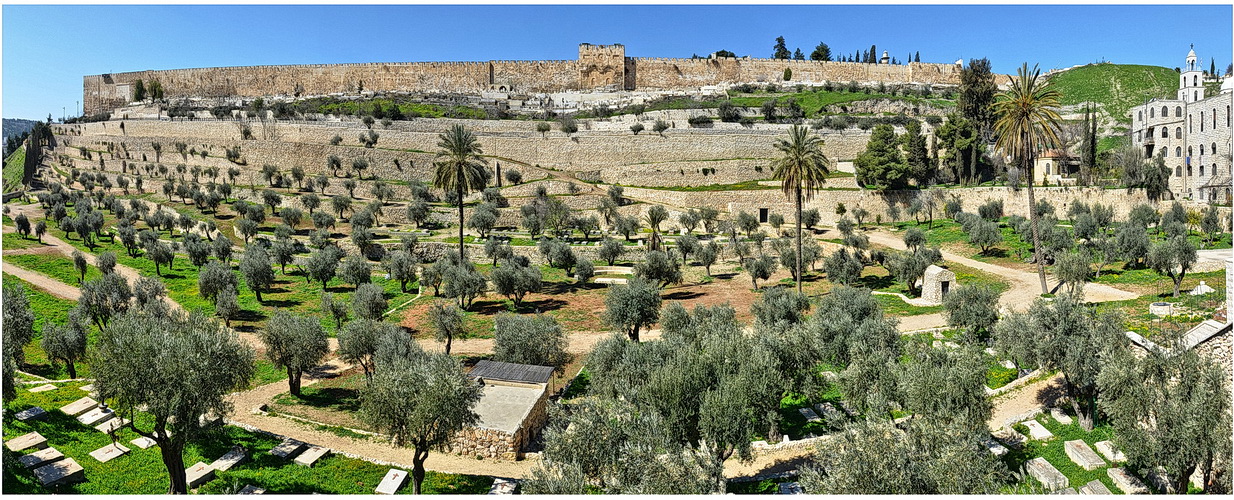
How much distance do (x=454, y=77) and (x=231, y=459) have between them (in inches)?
3392

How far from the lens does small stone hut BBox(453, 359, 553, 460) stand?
1599cm

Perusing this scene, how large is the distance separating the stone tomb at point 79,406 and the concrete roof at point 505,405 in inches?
410

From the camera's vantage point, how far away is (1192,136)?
169 ft

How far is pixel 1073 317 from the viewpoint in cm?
1584

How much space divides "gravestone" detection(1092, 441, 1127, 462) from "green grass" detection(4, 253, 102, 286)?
42259 mm

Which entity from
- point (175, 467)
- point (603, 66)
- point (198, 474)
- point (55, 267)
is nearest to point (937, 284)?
point (198, 474)

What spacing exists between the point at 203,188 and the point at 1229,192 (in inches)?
3098

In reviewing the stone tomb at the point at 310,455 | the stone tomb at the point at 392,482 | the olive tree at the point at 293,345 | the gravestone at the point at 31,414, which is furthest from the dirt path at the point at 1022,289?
the gravestone at the point at 31,414

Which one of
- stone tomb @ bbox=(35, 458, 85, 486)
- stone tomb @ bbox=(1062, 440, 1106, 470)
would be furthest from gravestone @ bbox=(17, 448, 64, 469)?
stone tomb @ bbox=(1062, 440, 1106, 470)

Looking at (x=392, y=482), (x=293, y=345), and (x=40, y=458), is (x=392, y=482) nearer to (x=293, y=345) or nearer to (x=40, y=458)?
(x=40, y=458)

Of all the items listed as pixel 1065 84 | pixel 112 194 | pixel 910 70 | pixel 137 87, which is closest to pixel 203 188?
pixel 112 194

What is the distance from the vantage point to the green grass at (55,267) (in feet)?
113

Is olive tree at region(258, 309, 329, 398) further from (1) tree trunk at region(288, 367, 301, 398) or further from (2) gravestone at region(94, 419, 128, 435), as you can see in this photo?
(2) gravestone at region(94, 419, 128, 435)

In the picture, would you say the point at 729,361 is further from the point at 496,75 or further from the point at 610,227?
the point at 496,75
